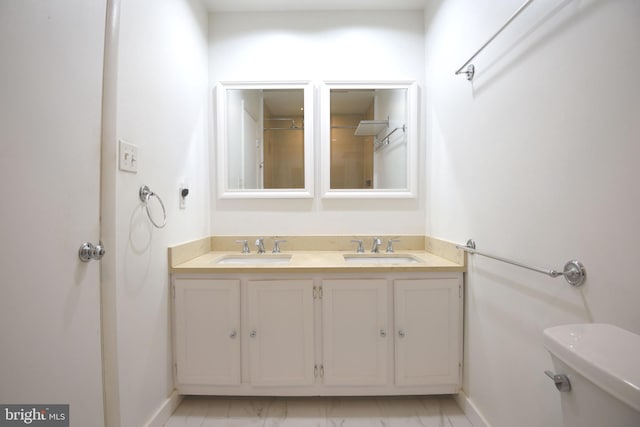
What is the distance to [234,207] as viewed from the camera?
69.1 inches

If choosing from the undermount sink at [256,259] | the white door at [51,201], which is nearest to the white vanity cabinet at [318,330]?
the undermount sink at [256,259]

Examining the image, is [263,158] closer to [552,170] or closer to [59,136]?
[59,136]

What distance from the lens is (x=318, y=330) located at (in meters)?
1.32

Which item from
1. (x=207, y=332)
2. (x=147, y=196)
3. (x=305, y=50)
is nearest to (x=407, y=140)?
(x=305, y=50)

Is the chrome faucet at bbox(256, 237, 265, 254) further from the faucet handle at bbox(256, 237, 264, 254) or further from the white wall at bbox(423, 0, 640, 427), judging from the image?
the white wall at bbox(423, 0, 640, 427)

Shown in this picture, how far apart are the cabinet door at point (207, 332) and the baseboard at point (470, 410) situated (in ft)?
3.90

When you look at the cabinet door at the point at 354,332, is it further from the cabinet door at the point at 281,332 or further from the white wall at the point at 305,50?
the white wall at the point at 305,50

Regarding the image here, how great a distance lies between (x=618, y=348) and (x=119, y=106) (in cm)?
165

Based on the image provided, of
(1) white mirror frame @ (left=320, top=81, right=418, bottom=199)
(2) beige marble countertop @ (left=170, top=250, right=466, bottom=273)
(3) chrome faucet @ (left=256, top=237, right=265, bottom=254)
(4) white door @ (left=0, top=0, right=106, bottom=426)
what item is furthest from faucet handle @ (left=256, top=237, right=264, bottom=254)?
(4) white door @ (left=0, top=0, right=106, bottom=426)

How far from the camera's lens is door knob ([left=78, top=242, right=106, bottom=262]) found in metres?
0.83

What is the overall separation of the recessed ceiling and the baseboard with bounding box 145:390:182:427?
7.82ft

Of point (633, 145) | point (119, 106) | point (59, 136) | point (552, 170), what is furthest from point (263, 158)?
point (633, 145)

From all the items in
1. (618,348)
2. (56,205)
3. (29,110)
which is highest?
(29,110)

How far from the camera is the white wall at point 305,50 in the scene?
1.72m
